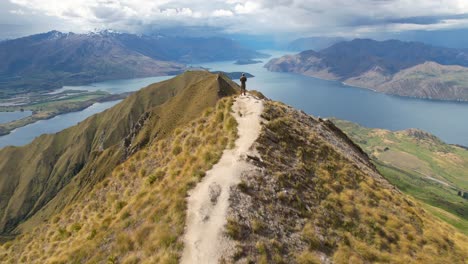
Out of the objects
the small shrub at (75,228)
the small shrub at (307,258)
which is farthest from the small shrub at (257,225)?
the small shrub at (75,228)

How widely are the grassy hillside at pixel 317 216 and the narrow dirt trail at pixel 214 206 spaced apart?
33.4 inches

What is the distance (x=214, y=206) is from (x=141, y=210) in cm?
700

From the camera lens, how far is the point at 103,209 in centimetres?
3572

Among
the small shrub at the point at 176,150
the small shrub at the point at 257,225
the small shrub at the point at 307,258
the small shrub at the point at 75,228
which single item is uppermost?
the small shrub at the point at 176,150

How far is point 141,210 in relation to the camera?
1025 inches

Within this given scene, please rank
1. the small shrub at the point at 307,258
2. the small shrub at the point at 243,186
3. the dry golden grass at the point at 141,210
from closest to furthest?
the small shrub at the point at 307,258, the dry golden grass at the point at 141,210, the small shrub at the point at 243,186

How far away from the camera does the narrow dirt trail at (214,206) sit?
65.4ft

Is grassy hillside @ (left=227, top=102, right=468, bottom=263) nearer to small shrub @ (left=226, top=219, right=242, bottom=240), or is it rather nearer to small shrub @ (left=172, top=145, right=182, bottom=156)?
small shrub @ (left=226, top=219, right=242, bottom=240)

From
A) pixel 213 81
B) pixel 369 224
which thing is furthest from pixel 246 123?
pixel 213 81

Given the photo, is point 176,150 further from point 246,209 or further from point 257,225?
point 257,225

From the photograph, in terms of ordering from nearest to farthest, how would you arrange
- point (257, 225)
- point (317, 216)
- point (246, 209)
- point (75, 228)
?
point (257, 225)
point (246, 209)
point (317, 216)
point (75, 228)

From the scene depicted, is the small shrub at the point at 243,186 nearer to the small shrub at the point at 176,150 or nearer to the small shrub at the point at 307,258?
the small shrub at the point at 307,258

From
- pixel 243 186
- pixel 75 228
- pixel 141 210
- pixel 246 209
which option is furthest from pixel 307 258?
pixel 75 228

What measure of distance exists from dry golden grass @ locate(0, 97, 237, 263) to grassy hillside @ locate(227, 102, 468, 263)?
4.47 meters
